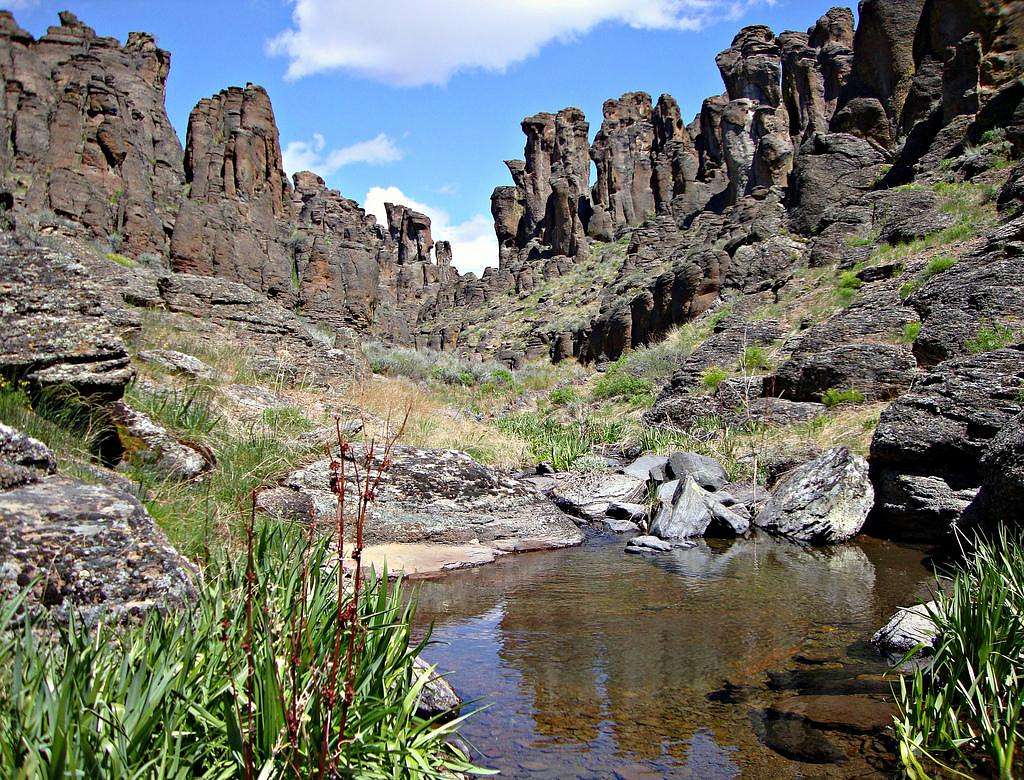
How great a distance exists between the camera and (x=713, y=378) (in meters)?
16.6

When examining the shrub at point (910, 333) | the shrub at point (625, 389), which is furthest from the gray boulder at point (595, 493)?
the shrub at point (625, 389)

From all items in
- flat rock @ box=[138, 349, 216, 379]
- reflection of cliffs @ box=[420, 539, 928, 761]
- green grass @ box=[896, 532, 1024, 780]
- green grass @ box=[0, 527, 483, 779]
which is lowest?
reflection of cliffs @ box=[420, 539, 928, 761]

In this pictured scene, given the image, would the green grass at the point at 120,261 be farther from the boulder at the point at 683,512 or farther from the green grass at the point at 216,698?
the green grass at the point at 216,698

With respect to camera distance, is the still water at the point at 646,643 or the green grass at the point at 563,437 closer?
the still water at the point at 646,643

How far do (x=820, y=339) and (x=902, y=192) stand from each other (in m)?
9.99

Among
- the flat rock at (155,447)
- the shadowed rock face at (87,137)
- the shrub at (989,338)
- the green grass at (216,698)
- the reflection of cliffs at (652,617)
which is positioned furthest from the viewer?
the shadowed rock face at (87,137)

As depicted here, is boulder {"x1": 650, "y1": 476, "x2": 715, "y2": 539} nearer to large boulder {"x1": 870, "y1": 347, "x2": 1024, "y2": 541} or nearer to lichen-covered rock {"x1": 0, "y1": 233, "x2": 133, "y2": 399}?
large boulder {"x1": 870, "y1": 347, "x2": 1024, "y2": 541}

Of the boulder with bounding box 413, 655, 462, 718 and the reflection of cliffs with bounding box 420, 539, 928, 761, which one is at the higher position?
the boulder with bounding box 413, 655, 462, 718

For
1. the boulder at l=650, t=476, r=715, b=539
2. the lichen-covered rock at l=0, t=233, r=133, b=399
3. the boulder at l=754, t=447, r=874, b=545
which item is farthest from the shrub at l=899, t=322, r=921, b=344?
the lichen-covered rock at l=0, t=233, r=133, b=399

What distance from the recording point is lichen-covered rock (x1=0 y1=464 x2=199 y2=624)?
259 cm

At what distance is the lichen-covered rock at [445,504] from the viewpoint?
719 cm

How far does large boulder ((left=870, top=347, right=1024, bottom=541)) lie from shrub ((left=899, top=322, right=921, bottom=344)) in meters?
4.80

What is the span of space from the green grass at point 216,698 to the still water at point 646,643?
45 centimetres

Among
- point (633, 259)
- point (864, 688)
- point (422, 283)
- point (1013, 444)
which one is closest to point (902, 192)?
point (1013, 444)
